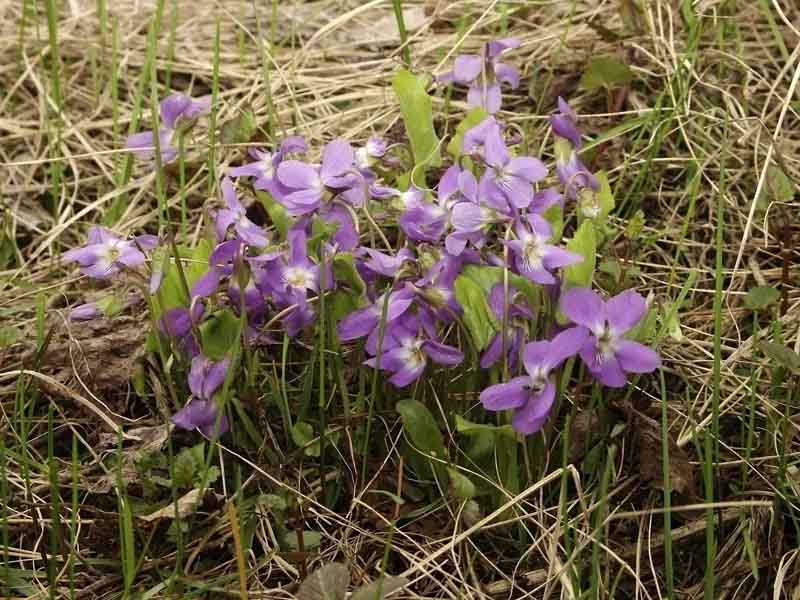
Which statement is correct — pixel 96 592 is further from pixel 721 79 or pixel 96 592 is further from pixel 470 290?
pixel 721 79

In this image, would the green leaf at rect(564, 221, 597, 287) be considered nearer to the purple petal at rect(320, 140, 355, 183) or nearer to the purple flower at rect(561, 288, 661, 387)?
the purple flower at rect(561, 288, 661, 387)

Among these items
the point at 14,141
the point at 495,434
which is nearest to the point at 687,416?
the point at 495,434

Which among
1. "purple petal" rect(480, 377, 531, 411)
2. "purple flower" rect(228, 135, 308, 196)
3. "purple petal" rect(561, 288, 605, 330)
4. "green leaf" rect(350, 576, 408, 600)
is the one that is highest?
"purple flower" rect(228, 135, 308, 196)

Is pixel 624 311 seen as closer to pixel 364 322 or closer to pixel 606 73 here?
pixel 364 322

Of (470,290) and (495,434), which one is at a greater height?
(470,290)

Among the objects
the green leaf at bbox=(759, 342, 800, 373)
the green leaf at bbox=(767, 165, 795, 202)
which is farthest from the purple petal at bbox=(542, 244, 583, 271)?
the green leaf at bbox=(767, 165, 795, 202)

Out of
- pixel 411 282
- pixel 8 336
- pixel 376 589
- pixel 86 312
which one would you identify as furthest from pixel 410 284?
pixel 8 336

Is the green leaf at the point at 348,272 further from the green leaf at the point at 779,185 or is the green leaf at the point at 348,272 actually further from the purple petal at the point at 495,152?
the green leaf at the point at 779,185

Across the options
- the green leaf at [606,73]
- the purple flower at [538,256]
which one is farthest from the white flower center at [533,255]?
the green leaf at [606,73]
